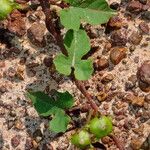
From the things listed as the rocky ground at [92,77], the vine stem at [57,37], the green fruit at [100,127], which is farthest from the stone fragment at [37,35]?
the green fruit at [100,127]

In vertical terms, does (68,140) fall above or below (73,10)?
below

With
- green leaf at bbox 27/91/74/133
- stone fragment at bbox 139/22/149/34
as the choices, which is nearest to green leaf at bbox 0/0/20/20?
green leaf at bbox 27/91/74/133

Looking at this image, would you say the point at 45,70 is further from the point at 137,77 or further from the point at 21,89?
the point at 137,77

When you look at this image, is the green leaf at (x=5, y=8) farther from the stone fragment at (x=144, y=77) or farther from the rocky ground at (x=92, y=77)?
the stone fragment at (x=144, y=77)

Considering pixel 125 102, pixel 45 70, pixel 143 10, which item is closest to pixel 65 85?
pixel 45 70

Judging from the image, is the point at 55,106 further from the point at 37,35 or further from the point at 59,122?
the point at 37,35

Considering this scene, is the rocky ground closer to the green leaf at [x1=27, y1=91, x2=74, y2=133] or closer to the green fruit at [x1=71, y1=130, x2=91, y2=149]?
the green leaf at [x1=27, y1=91, x2=74, y2=133]

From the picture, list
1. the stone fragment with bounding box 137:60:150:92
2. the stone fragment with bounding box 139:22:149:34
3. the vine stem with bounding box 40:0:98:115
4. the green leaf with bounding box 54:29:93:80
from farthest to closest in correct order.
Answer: the stone fragment with bounding box 139:22:149:34, the stone fragment with bounding box 137:60:150:92, the vine stem with bounding box 40:0:98:115, the green leaf with bounding box 54:29:93:80
